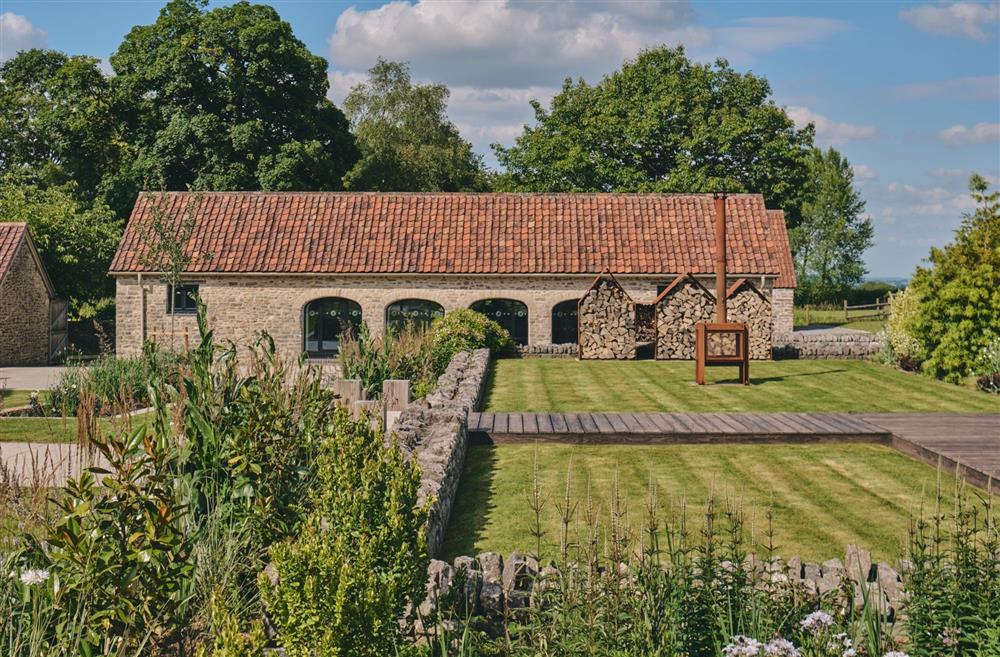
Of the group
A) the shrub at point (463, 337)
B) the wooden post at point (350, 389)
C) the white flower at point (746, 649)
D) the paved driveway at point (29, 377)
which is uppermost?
the shrub at point (463, 337)

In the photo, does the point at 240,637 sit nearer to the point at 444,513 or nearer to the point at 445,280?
the point at 444,513

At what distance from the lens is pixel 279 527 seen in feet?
21.8

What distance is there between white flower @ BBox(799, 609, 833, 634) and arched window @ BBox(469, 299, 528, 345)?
854 inches

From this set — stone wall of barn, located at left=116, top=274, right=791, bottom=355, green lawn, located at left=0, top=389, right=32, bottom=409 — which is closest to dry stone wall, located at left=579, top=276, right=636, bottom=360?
stone wall of barn, located at left=116, top=274, right=791, bottom=355

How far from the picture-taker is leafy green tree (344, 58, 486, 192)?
1980 inches

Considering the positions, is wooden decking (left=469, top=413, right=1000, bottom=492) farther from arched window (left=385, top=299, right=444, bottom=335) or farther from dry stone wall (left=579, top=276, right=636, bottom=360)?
arched window (left=385, top=299, right=444, bottom=335)

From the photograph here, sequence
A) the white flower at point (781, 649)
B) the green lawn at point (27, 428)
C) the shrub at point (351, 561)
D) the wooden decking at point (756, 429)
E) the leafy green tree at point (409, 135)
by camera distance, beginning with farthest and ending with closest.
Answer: the leafy green tree at point (409, 135) → the green lawn at point (27, 428) → the wooden decking at point (756, 429) → the shrub at point (351, 561) → the white flower at point (781, 649)

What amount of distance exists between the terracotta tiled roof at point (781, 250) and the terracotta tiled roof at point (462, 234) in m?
3.12

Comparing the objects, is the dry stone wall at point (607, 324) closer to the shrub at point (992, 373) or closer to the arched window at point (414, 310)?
the arched window at point (414, 310)

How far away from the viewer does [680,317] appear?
2281 centimetres

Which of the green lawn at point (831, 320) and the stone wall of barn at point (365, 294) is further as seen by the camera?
the green lawn at point (831, 320)

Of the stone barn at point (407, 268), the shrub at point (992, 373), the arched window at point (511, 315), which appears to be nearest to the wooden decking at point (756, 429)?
the shrub at point (992, 373)

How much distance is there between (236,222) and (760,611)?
82.2 feet

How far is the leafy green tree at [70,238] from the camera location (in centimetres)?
3009
